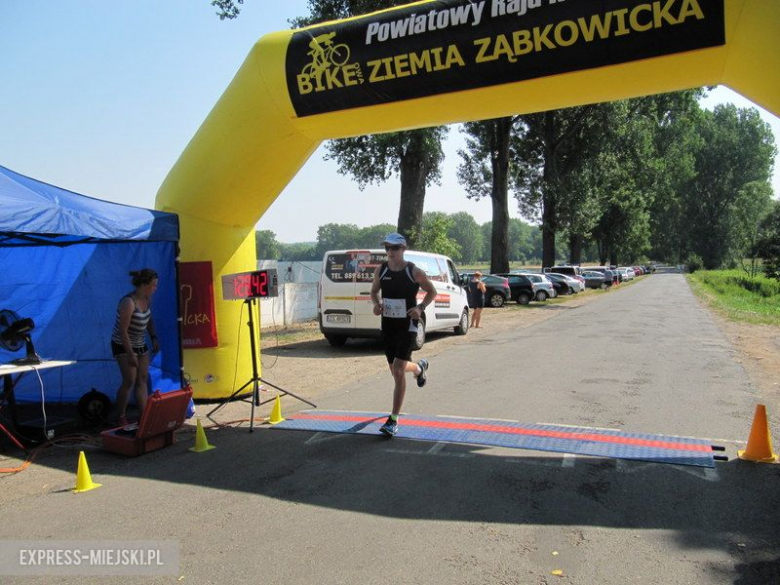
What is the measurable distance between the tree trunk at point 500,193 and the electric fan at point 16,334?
83.2ft

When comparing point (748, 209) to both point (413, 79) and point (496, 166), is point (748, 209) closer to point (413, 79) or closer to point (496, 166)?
point (496, 166)

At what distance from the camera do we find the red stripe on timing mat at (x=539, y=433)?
5.38 m

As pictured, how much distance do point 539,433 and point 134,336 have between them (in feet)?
14.4

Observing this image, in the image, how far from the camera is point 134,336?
6094mm

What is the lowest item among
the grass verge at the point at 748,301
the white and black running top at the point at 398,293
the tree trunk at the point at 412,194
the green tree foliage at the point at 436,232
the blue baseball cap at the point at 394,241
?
the grass verge at the point at 748,301

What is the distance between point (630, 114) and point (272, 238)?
64330 mm

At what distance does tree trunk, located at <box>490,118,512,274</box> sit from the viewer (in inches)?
1155

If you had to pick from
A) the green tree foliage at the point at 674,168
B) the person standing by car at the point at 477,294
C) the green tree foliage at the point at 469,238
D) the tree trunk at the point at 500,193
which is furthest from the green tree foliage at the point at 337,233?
the person standing by car at the point at 477,294

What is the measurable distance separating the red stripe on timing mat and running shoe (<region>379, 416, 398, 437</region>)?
48 centimetres

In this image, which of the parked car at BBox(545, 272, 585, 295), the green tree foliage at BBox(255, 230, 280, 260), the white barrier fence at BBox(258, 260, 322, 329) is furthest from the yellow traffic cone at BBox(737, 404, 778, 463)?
the green tree foliage at BBox(255, 230, 280, 260)

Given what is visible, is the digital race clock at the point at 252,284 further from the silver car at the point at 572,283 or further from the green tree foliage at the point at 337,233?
the green tree foliage at the point at 337,233

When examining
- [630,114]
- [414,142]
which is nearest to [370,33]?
[414,142]

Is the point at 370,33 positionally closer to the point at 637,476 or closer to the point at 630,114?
the point at 637,476

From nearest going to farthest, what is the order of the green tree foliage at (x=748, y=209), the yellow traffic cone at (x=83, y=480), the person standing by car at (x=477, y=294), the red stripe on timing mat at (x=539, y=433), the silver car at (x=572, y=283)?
the yellow traffic cone at (x=83, y=480)
the red stripe on timing mat at (x=539, y=433)
the person standing by car at (x=477, y=294)
the silver car at (x=572, y=283)
the green tree foliage at (x=748, y=209)
